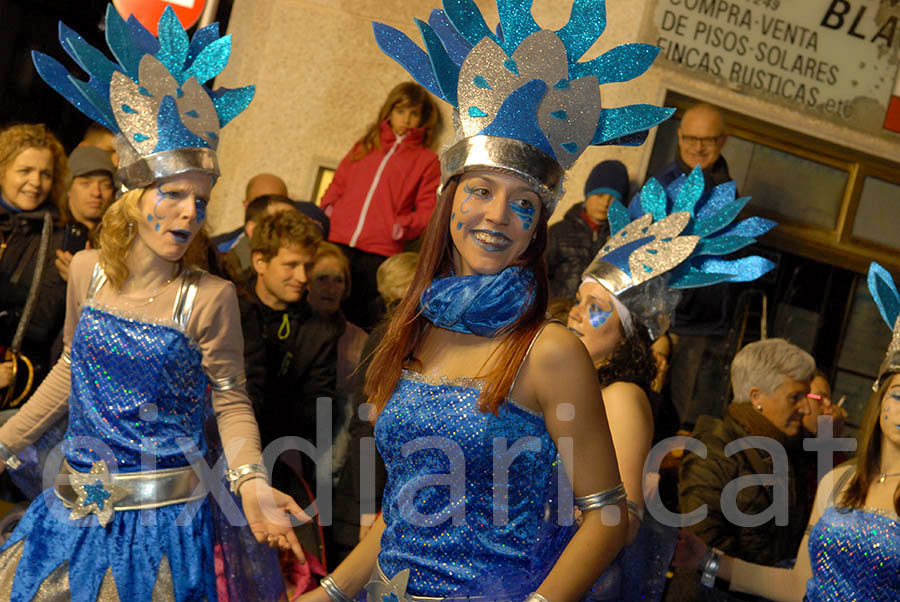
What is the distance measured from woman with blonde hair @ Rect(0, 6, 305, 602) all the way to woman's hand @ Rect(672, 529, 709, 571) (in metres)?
1.41

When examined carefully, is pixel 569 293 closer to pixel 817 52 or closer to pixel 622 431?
pixel 622 431

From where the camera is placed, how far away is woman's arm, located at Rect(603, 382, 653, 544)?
336 cm

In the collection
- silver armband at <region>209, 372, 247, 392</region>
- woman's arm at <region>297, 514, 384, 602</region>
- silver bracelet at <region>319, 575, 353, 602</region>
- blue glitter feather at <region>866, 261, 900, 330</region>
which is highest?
blue glitter feather at <region>866, 261, 900, 330</region>

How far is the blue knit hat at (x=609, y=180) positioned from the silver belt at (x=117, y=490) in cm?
372

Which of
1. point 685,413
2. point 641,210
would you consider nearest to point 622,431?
point 641,210

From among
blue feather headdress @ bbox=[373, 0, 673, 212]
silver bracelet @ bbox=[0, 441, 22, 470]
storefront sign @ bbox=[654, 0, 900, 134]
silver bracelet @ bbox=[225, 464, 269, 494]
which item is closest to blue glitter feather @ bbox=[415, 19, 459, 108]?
blue feather headdress @ bbox=[373, 0, 673, 212]

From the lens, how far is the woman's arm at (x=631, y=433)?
3357 mm

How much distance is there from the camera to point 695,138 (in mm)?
6410

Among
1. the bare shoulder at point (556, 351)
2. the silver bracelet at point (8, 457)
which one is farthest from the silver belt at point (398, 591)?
the silver bracelet at point (8, 457)

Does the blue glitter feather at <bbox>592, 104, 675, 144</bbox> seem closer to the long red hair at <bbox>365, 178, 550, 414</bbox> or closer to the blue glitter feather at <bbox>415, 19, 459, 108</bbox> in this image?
the long red hair at <bbox>365, 178, 550, 414</bbox>

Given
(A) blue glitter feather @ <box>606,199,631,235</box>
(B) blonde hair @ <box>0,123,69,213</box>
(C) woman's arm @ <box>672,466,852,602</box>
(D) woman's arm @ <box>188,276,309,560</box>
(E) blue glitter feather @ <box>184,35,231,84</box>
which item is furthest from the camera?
(B) blonde hair @ <box>0,123,69,213</box>

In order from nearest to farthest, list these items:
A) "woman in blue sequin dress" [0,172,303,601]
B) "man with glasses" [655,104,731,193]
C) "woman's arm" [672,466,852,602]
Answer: "woman in blue sequin dress" [0,172,303,601] → "woman's arm" [672,466,852,602] → "man with glasses" [655,104,731,193]

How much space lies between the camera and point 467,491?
2395 mm

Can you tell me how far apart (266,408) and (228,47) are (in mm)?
1862
